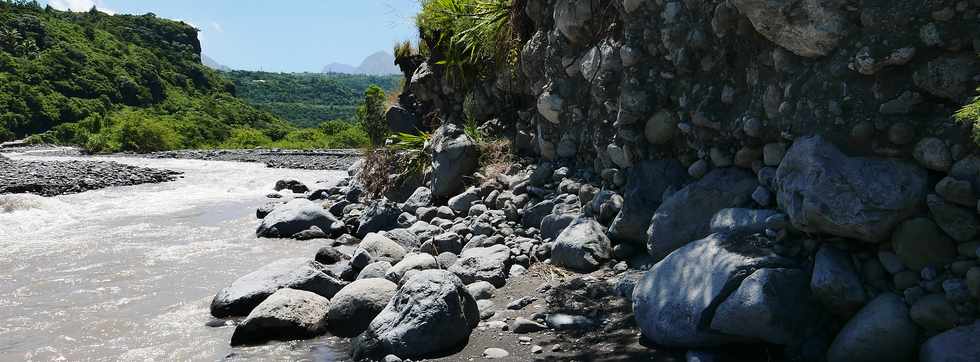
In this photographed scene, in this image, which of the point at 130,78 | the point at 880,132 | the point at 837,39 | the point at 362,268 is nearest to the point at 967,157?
the point at 880,132

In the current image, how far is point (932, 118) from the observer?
11.7 feet

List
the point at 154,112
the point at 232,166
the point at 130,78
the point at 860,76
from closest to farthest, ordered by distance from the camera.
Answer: the point at 860,76 < the point at 232,166 < the point at 154,112 < the point at 130,78

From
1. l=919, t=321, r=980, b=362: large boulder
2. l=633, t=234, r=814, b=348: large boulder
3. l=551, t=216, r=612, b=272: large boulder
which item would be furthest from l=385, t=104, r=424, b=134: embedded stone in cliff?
l=919, t=321, r=980, b=362: large boulder

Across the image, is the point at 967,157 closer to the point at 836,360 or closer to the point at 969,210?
the point at 969,210

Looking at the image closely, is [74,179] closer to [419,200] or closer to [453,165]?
[419,200]

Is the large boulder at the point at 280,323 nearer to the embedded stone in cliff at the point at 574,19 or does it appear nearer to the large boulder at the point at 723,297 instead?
the large boulder at the point at 723,297

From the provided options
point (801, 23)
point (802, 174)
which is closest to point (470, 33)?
point (801, 23)

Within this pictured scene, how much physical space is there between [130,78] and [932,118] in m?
82.9

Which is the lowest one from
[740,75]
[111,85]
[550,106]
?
[550,106]

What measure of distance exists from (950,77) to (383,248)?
16.7 feet

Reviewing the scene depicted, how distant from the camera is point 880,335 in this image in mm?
3301

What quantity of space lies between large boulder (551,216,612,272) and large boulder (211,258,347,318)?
1.98 meters

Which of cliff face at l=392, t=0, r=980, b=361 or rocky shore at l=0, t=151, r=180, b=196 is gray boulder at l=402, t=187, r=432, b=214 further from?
rocky shore at l=0, t=151, r=180, b=196

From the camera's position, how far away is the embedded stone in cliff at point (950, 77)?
135 inches
